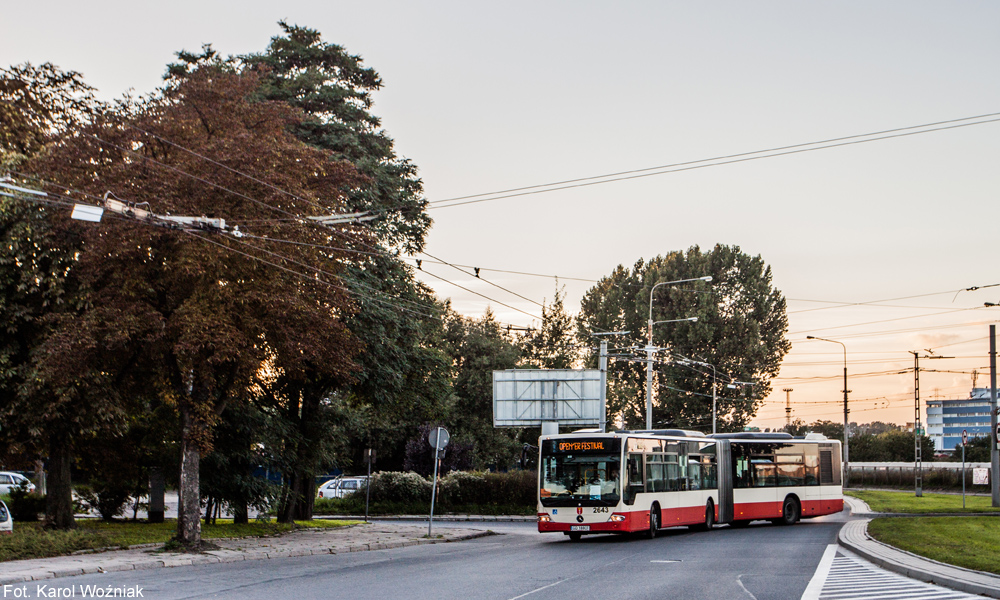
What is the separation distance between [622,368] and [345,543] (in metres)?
46.8

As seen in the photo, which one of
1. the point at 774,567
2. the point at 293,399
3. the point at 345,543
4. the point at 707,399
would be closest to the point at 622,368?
the point at 707,399

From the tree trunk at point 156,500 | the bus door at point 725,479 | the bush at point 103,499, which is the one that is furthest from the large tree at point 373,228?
the bus door at point 725,479

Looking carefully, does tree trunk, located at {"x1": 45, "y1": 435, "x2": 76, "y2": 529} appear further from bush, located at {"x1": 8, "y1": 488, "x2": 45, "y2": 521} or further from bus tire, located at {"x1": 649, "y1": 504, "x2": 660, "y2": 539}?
bus tire, located at {"x1": 649, "y1": 504, "x2": 660, "y2": 539}

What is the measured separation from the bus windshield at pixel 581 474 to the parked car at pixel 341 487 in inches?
937

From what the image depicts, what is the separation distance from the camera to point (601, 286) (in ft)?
249

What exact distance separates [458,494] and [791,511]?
646 inches

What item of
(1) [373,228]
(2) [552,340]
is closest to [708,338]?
(2) [552,340]

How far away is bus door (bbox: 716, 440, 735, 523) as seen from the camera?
104 ft

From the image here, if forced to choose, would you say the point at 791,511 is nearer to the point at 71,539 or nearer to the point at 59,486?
the point at 59,486

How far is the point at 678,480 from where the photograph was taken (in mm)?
29031

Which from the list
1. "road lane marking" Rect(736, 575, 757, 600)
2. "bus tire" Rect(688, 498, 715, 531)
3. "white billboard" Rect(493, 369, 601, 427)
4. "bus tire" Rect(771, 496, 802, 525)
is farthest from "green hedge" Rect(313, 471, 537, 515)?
"road lane marking" Rect(736, 575, 757, 600)

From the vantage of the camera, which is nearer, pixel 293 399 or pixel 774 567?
pixel 774 567

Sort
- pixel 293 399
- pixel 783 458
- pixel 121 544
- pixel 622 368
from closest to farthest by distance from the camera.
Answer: pixel 121 544 → pixel 293 399 → pixel 783 458 → pixel 622 368

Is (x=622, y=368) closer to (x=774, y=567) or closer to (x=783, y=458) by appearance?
(x=783, y=458)
